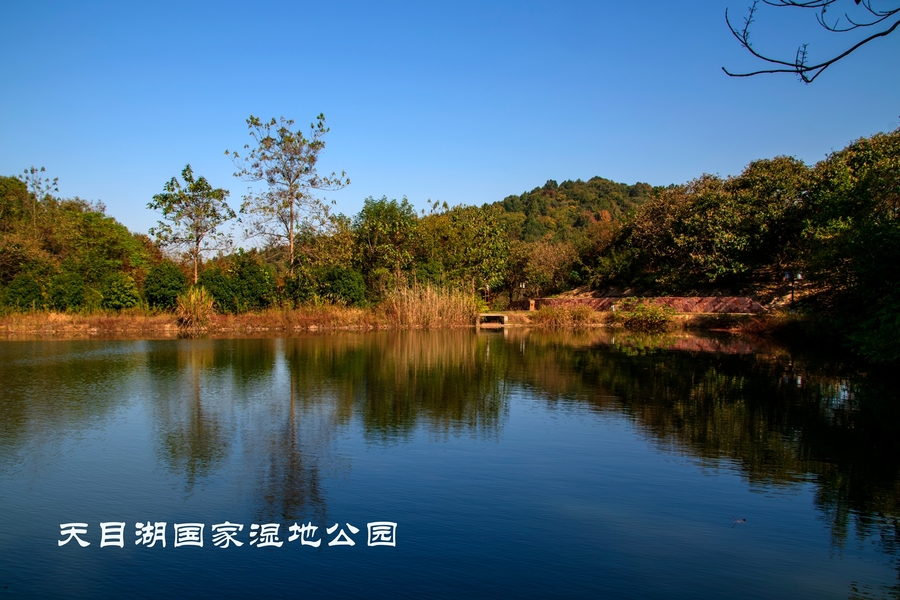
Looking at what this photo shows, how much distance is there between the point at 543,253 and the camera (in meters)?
44.9

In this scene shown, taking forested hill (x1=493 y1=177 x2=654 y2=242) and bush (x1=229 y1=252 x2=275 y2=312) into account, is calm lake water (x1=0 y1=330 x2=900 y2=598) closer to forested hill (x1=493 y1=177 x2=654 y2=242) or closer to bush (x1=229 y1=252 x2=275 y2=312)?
bush (x1=229 y1=252 x2=275 y2=312)

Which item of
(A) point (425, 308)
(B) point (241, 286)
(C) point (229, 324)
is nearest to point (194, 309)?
(C) point (229, 324)

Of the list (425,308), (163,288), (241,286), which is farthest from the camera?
(425,308)

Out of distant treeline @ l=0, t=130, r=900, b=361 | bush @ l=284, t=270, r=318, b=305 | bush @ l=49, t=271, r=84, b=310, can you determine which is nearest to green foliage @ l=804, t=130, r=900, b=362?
distant treeline @ l=0, t=130, r=900, b=361

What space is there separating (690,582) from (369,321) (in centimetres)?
2257

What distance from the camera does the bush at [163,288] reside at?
25486 mm

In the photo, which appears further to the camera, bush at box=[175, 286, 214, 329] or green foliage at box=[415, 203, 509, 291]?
green foliage at box=[415, 203, 509, 291]

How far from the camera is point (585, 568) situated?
15.7ft

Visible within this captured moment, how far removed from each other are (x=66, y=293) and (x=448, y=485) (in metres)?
22.6

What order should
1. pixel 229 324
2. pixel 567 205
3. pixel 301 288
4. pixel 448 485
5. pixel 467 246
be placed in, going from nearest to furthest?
1. pixel 448 485
2. pixel 229 324
3. pixel 301 288
4. pixel 467 246
5. pixel 567 205

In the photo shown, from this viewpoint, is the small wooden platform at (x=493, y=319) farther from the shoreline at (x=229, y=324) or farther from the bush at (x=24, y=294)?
the bush at (x=24, y=294)

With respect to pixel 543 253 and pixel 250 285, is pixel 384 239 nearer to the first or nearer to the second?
pixel 250 285

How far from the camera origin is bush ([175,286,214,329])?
24.1 metres

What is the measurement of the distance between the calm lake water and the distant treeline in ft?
29.7
